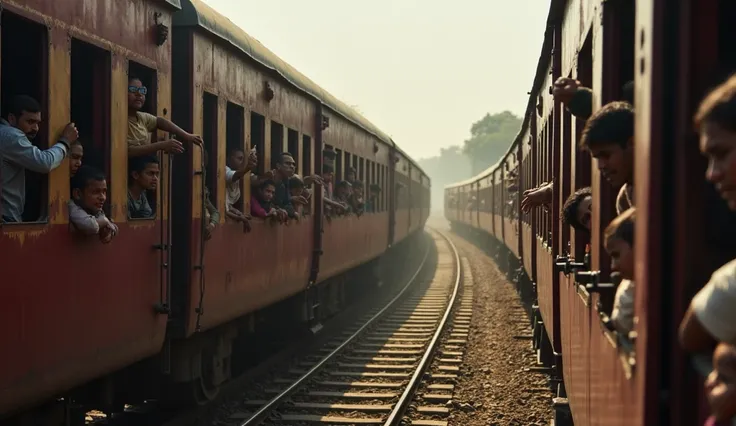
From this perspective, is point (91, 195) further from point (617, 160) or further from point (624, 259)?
point (624, 259)

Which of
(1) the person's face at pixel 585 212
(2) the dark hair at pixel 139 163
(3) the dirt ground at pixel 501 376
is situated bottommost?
(3) the dirt ground at pixel 501 376

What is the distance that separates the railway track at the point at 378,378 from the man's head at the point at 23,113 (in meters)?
3.82

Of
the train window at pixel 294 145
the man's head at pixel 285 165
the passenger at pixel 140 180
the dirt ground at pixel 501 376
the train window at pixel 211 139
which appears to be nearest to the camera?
the passenger at pixel 140 180

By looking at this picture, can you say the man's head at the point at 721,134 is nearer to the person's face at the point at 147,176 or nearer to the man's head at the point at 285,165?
the person's face at the point at 147,176

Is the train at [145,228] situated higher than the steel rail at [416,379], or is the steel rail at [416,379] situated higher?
the train at [145,228]

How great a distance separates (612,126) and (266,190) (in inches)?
234

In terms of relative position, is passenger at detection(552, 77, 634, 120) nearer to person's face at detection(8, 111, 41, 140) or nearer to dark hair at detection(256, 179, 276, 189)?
person's face at detection(8, 111, 41, 140)

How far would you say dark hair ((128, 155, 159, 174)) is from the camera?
5.55 meters

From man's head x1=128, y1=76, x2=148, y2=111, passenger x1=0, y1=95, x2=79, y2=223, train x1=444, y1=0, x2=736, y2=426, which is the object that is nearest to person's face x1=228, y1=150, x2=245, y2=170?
man's head x1=128, y1=76, x2=148, y2=111

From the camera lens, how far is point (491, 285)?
20.7 m

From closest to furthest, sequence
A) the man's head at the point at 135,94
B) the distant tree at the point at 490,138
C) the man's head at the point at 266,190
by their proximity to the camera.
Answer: the man's head at the point at 135,94, the man's head at the point at 266,190, the distant tree at the point at 490,138

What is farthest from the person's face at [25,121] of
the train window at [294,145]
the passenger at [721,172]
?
the train window at [294,145]

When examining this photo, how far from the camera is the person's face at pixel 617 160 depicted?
292 cm

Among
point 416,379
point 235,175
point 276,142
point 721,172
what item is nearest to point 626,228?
point 721,172
